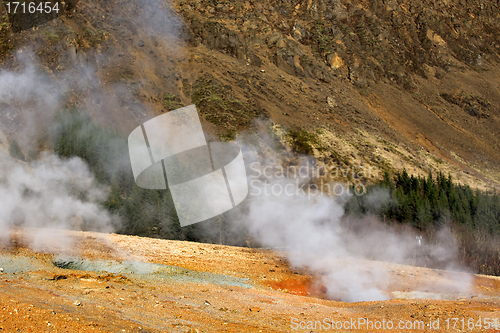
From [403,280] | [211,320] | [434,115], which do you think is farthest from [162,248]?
[434,115]

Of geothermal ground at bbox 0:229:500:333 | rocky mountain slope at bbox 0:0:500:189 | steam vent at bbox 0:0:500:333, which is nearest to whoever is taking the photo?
geothermal ground at bbox 0:229:500:333

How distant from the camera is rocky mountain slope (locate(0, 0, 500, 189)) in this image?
43.7 metres

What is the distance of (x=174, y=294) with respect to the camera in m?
9.85

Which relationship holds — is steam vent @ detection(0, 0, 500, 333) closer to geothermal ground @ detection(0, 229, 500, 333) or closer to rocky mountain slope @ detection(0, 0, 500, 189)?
geothermal ground @ detection(0, 229, 500, 333)

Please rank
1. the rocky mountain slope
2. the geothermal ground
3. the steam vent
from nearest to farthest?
the geothermal ground
the steam vent
the rocky mountain slope

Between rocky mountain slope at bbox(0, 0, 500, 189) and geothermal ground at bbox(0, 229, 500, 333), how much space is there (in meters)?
27.6

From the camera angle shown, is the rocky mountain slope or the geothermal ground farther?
the rocky mountain slope

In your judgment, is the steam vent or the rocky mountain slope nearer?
the steam vent

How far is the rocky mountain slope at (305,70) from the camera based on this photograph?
4369cm

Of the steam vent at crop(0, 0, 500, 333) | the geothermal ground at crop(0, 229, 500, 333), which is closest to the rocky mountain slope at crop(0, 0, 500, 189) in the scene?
the steam vent at crop(0, 0, 500, 333)

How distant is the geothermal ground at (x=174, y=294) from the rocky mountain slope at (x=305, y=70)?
27.6 m

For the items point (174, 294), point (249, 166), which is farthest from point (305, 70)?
point (174, 294)

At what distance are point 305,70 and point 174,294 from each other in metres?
50.3

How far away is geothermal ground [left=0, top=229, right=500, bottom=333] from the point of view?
24.3 feet
